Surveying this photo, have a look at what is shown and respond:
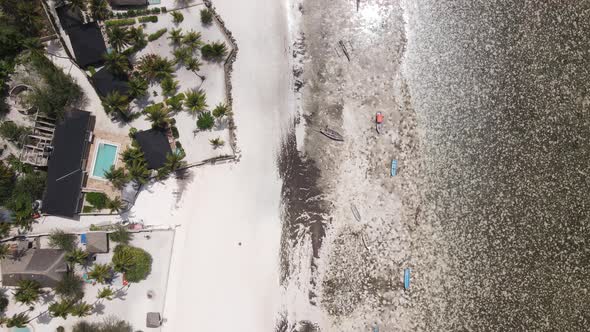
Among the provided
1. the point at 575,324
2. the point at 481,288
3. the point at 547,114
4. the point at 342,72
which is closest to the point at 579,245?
the point at 575,324

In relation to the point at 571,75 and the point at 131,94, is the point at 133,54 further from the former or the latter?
the point at 571,75

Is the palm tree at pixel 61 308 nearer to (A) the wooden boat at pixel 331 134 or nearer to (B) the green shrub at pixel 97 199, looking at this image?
(B) the green shrub at pixel 97 199

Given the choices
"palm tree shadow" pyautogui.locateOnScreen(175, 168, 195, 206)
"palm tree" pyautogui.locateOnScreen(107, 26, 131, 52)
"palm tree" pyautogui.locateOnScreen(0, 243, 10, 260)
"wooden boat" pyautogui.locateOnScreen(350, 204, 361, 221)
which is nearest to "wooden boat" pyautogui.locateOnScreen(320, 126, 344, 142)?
"wooden boat" pyautogui.locateOnScreen(350, 204, 361, 221)

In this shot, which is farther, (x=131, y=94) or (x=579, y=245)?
(x=579, y=245)

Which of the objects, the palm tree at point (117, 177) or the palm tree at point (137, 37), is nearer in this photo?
the palm tree at point (117, 177)

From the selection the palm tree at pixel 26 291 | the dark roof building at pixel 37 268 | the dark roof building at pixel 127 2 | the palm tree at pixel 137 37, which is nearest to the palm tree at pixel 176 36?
the palm tree at pixel 137 37

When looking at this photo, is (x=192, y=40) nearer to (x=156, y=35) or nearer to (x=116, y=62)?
(x=156, y=35)
